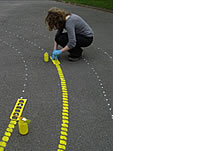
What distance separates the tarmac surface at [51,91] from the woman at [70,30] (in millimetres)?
259

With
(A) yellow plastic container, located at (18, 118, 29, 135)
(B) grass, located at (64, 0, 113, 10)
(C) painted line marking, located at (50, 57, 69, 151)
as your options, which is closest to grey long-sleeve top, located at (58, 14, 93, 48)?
(C) painted line marking, located at (50, 57, 69, 151)

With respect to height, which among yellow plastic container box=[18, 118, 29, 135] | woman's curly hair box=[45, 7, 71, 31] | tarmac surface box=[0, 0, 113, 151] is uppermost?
woman's curly hair box=[45, 7, 71, 31]

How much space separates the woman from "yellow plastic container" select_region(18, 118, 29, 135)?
238cm

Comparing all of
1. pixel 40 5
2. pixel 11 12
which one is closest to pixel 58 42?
pixel 11 12

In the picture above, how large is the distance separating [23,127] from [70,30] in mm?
2452

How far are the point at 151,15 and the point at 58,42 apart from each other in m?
4.35

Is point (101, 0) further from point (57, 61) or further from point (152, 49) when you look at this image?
point (152, 49)

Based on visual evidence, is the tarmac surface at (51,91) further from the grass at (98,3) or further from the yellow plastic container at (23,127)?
the grass at (98,3)

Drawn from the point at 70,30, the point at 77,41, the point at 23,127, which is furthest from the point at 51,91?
the point at 77,41

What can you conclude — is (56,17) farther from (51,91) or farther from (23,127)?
(23,127)

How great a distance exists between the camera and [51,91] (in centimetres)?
374

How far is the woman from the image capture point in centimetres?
452

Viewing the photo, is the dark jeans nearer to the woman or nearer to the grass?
the woman

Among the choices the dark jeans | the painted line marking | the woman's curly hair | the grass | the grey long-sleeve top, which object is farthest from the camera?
the grass
